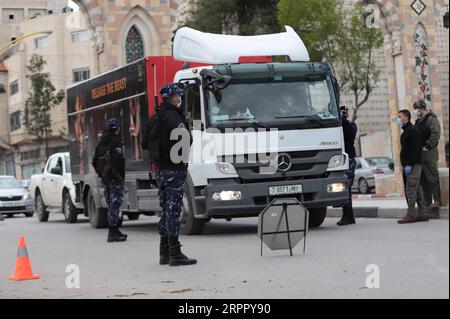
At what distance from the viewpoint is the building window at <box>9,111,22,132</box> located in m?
69.5

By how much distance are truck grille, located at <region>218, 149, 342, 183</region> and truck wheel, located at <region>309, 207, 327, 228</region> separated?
1.33m

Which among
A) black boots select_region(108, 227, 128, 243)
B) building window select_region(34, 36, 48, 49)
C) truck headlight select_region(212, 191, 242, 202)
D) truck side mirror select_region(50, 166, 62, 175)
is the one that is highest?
building window select_region(34, 36, 48, 49)

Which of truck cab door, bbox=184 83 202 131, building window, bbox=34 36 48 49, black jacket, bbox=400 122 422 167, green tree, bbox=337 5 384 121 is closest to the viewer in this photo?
truck cab door, bbox=184 83 202 131

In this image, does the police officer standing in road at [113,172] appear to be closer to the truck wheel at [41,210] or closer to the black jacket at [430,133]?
the black jacket at [430,133]

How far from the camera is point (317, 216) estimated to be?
1497cm

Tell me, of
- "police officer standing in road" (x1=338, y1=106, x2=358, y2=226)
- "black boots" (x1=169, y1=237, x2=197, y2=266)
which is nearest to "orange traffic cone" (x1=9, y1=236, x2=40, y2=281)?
"black boots" (x1=169, y1=237, x2=197, y2=266)

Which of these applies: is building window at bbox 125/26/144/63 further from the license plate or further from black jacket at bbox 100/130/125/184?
the license plate

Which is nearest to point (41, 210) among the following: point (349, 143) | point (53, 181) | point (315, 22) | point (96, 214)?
point (53, 181)

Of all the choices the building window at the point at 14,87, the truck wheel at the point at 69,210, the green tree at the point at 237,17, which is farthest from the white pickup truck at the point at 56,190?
the building window at the point at 14,87

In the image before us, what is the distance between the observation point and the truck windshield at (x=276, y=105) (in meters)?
13.3

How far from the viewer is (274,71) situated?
13.7 metres

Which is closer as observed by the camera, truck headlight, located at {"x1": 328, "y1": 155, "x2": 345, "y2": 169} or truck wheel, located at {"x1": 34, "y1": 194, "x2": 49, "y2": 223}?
truck headlight, located at {"x1": 328, "y1": 155, "x2": 345, "y2": 169}

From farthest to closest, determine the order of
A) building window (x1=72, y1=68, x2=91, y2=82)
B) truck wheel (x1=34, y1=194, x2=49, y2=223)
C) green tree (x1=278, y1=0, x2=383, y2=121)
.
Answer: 1. building window (x1=72, y1=68, x2=91, y2=82)
2. green tree (x1=278, y1=0, x2=383, y2=121)
3. truck wheel (x1=34, y1=194, x2=49, y2=223)
